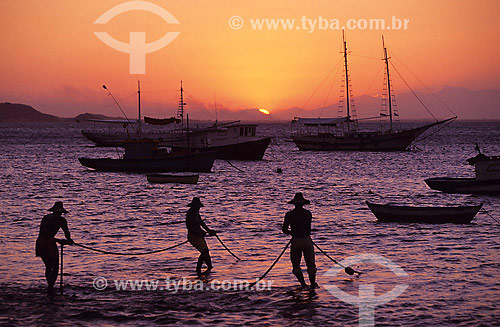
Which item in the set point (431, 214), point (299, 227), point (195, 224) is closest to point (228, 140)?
point (431, 214)

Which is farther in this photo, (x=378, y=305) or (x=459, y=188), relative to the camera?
(x=459, y=188)

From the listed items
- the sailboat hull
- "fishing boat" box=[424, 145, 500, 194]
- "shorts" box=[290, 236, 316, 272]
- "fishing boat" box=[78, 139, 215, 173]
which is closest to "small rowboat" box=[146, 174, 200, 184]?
"fishing boat" box=[78, 139, 215, 173]

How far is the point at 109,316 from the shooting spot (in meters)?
12.3

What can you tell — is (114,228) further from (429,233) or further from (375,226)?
(429,233)

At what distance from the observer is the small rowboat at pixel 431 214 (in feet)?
82.5

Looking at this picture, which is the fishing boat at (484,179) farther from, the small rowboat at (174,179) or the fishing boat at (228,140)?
the fishing boat at (228,140)

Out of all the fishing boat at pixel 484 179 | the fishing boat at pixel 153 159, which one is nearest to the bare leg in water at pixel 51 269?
the fishing boat at pixel 484 179

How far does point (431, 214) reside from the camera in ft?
82.8

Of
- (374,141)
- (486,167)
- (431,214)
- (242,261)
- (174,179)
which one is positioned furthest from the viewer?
(374,141)

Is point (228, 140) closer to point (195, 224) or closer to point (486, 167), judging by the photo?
point (486, 167)

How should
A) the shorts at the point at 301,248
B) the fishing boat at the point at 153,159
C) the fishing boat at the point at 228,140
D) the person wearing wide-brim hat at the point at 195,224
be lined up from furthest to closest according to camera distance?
the fishing boat at the point at 228,140
the fishing boat at the point at 153,159
the person wearing wide-brim hat at the point at 195,224
the shorts at the point at 301,248

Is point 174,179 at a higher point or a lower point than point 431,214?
higher

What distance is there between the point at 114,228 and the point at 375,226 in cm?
1082

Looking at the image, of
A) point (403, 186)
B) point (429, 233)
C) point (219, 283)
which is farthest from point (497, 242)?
point (403, 186)
